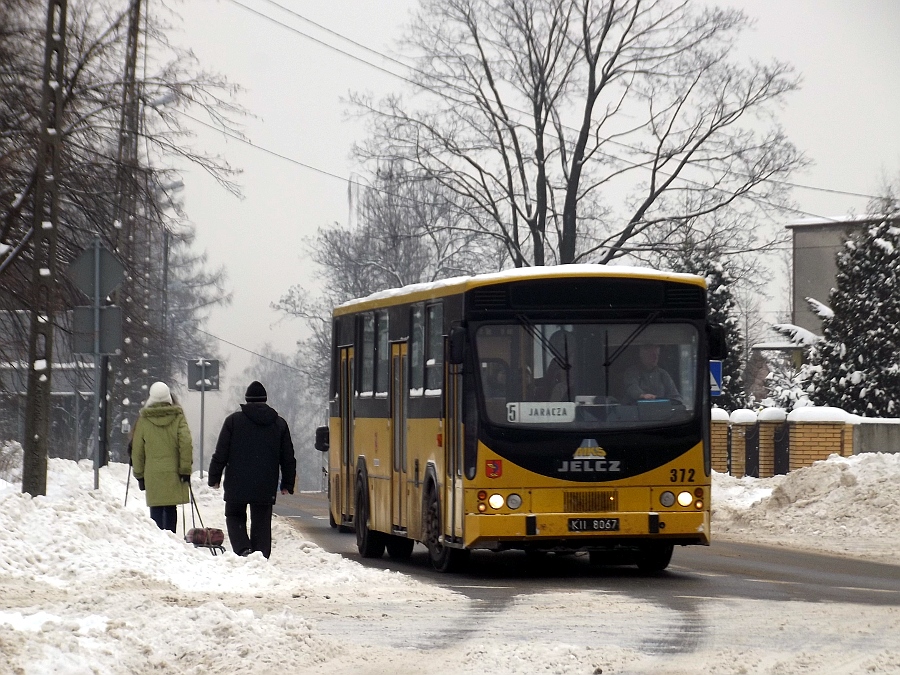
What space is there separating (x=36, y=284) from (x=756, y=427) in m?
18.4

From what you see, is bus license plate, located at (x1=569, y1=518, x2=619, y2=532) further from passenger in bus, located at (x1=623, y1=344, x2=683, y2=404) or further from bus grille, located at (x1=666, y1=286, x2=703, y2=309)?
bus grille, located at (x1=666, y1=286, x2=703, y2=309)

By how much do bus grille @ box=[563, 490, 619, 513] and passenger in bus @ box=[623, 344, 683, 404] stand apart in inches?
34.4

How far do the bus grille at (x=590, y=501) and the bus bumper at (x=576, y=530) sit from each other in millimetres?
56

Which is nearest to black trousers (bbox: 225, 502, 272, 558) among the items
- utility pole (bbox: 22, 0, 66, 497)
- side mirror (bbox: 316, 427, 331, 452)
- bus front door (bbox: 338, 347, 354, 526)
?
utility pole (bbox: 22, 0, 66, 497)

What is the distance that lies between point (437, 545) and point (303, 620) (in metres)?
6.59

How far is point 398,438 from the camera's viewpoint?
17.7 meters

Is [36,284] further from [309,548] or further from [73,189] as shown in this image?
[309,548]

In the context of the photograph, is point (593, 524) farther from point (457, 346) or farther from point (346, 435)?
point (346, 435)

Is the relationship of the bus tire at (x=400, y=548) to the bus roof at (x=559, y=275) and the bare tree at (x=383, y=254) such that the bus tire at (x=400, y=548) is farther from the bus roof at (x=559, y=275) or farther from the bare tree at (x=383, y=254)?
the bare tree at (x=383, y=254)

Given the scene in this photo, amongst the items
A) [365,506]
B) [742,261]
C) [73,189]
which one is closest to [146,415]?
[365,506]

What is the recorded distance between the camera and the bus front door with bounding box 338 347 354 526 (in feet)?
67.6

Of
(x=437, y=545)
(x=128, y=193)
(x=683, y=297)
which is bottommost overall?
(x=437, y=545)

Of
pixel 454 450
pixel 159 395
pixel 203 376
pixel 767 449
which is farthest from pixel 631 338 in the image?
pixel 203 376

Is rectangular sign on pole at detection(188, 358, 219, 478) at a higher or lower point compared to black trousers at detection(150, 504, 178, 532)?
higher
